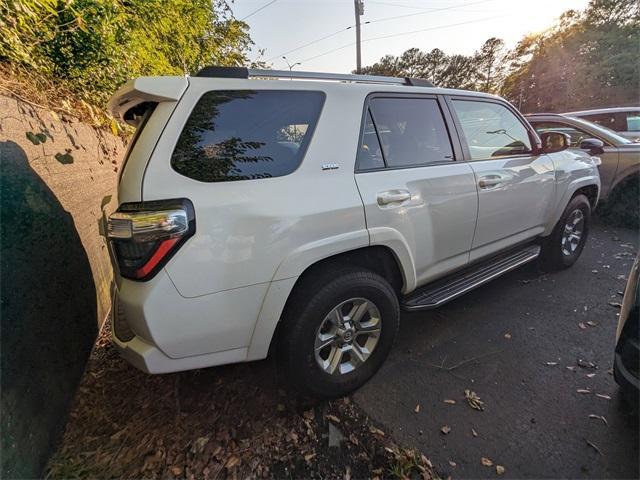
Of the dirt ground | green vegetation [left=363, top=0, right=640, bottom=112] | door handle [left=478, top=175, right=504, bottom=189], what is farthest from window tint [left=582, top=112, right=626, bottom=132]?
green vegetation [left=363, top=0, right=640, bottom=112]

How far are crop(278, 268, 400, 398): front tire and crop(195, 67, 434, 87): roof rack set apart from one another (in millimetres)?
1184

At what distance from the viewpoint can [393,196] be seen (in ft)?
6.63

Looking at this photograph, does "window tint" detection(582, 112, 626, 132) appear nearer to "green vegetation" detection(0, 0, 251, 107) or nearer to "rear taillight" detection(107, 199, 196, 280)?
"green vegetation" detection(0, 0, 251, 107)

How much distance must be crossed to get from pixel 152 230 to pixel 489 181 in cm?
248

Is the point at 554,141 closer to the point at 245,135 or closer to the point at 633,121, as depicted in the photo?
the point at 245,135

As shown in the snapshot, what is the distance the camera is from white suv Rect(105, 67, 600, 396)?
4.75 feet

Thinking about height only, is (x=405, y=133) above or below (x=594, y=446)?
above

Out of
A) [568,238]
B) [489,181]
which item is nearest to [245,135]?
[489,181]

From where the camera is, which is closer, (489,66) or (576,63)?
(576,63)

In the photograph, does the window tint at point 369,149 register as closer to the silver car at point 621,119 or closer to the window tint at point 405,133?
the window tint at point 405,133

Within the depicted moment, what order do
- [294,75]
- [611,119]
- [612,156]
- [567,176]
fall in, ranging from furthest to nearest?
[611,119] → [612,156] → [567,176] → [294,75]

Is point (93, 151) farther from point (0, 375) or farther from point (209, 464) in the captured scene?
point (209, 464)

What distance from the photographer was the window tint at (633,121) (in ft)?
19.4

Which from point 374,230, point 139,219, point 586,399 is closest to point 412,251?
point 374,230
